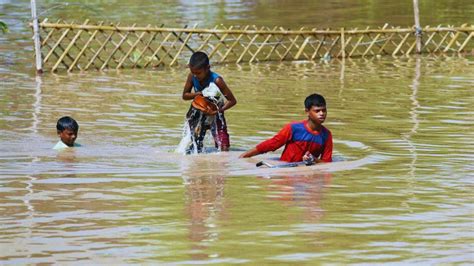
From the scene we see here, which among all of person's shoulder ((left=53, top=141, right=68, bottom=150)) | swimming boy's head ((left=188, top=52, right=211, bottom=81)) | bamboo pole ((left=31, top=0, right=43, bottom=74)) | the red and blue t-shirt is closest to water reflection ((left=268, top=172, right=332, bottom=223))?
the red and blue t-shirt

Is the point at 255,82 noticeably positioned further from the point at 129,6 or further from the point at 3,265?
the point at 129,6

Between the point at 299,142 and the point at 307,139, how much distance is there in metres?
0.07

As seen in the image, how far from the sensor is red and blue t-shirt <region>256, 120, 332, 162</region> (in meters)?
9.07

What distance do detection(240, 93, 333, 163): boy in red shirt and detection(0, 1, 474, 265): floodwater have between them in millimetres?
170

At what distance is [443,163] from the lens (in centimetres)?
975

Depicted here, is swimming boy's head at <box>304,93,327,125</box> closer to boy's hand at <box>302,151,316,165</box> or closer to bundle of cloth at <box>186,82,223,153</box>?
boy's hand at <box>302,151,316,165</box>

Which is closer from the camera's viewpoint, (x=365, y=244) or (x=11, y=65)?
(x=365, y=244)

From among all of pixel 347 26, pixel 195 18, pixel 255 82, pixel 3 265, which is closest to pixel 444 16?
pixel 347 26

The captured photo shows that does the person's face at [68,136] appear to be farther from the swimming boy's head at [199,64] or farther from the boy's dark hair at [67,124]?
the swimming boy's head at [199,64]

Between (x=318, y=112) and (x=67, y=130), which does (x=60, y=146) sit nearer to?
(x=67, y=130)

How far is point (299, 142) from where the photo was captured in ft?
30.2

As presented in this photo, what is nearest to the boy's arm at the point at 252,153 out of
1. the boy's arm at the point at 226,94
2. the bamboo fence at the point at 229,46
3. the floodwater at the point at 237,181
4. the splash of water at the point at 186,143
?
the floodwater at the point at 237,181

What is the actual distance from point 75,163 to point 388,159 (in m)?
2.84

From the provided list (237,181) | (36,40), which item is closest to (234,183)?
(237,181)
